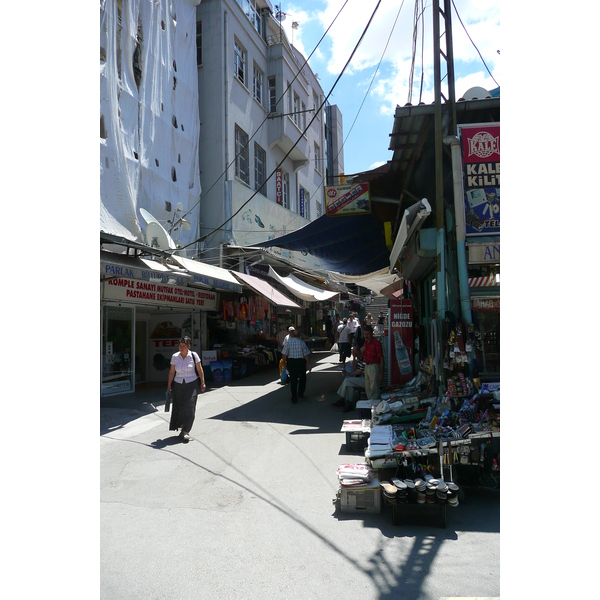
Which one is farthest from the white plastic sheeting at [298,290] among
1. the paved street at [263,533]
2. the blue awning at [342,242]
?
the paved street at [263,533]

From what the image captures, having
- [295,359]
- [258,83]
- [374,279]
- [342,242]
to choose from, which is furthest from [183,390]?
[258,83]

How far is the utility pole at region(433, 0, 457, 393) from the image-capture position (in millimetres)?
7434

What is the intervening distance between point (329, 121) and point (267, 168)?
21.3 m

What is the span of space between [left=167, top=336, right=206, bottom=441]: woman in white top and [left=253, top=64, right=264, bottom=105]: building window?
1739 centimetres

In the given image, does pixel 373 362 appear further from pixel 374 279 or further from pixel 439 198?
pixel 374 279

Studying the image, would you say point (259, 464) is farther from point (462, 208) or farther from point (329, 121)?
point (329, 121)

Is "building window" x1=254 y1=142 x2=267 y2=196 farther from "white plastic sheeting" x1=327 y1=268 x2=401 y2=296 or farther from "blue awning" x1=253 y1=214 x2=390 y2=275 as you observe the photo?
"blue awning" x1=253 y1=214 x2=390 y2=275

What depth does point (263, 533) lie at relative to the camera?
439cm

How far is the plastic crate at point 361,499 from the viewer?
490 cm

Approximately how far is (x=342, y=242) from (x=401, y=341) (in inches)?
168

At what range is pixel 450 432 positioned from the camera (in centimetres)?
550

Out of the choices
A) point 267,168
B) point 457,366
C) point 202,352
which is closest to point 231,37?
point 267,168

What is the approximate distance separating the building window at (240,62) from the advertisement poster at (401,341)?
46.5ft

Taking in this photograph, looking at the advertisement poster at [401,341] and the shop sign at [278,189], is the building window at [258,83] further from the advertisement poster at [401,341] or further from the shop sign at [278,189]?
the advertisement poster at [401,341]
